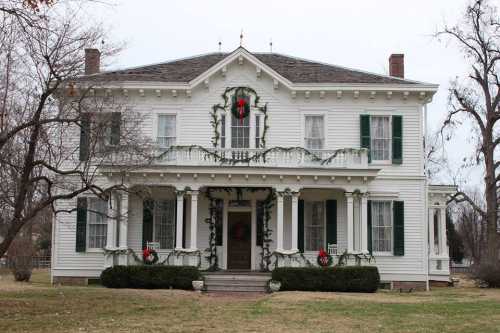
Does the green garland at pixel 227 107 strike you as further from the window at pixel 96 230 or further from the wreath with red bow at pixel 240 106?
the window at pixel 96 230

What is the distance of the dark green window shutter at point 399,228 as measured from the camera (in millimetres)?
26562

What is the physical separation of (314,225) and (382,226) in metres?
2.68

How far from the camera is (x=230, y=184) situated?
1001 inches

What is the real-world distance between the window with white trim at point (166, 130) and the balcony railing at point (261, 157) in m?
1.18

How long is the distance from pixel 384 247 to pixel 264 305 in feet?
33.2

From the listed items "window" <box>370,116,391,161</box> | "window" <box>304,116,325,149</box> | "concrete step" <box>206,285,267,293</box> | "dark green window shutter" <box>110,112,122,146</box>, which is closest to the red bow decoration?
"window" <box>304,116,325,149</box>

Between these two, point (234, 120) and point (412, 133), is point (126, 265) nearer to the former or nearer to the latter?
point (234, 120)

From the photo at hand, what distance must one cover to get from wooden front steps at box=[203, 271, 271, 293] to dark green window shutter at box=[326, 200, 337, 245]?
10.6 ft

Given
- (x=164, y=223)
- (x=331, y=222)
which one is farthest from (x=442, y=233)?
(x=164, y=223)

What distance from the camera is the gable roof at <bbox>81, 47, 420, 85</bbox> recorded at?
1076 inches

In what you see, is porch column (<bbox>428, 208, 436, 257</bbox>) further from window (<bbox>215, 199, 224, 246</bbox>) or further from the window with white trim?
the window with white trim

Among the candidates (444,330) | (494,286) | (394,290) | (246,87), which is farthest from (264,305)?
(494,286)

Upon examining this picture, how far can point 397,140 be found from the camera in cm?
2705

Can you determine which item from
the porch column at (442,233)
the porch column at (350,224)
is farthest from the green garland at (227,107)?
the porch column at (442,233)
